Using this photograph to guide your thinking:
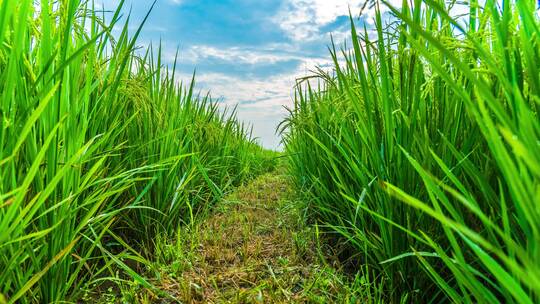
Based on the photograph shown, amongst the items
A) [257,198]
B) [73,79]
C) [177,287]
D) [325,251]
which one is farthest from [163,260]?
[257,198]

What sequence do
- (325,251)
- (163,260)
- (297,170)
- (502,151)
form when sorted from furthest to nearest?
(297,170) → (325,251) → (163,260) → (502,151)

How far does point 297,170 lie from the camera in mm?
2525

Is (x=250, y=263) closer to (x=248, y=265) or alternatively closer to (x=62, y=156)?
(x=248, y=265)

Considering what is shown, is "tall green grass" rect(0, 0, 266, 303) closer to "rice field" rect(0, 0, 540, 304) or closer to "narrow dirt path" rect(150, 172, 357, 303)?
"rice field" rect(0, 0, 540, 304)

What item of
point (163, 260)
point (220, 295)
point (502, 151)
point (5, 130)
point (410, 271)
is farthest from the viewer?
point (163, 260)

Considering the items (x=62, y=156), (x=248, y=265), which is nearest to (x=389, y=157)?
(x=248, y=265)

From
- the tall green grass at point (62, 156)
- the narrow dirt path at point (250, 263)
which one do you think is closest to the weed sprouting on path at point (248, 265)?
the narrow dirt path at point (250, 263)

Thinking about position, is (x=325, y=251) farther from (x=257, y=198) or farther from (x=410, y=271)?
(x=257, y=198)

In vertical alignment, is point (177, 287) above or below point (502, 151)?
below

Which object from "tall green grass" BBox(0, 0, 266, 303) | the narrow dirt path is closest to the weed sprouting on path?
the narrow dirt path

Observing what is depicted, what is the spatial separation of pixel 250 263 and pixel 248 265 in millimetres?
27

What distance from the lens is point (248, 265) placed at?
4.73ft

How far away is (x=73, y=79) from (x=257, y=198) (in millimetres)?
1782

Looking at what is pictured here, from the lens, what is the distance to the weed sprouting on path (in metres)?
1.19
